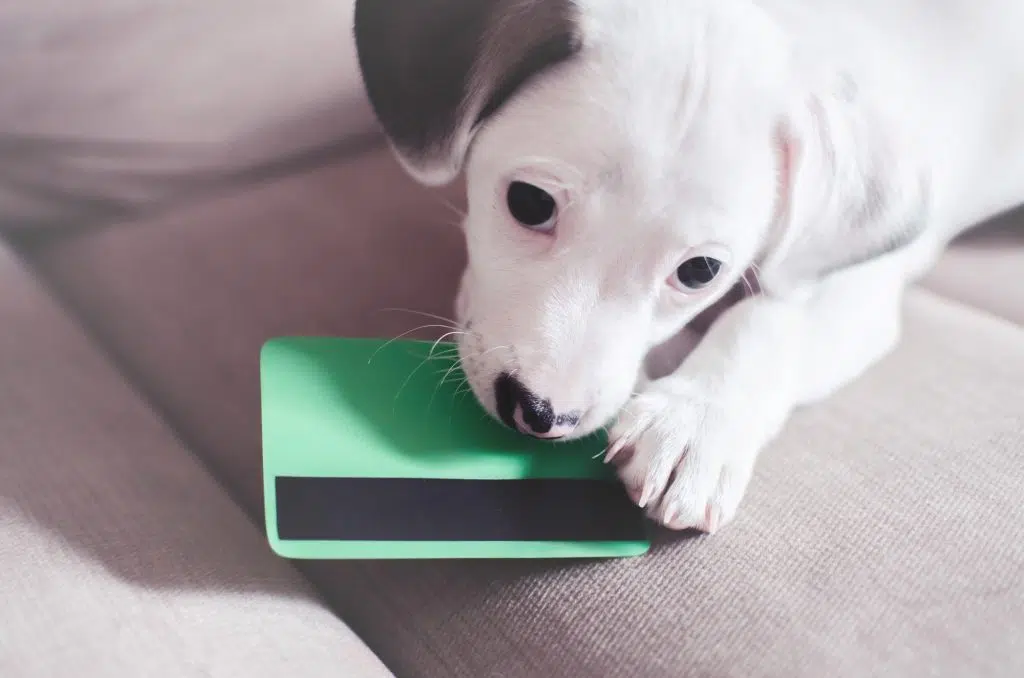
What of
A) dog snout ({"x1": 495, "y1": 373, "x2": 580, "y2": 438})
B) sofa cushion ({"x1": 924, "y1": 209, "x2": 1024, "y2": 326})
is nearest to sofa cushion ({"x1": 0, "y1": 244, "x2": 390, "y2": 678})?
dog snout ({"x1": 495, "y1": 373, "x2": 580, "y2": 438})

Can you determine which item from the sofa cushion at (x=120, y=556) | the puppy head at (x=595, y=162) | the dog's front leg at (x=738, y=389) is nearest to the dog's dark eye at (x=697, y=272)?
the puppy head at (x=595, y=162)

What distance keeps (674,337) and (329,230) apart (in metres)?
0.56

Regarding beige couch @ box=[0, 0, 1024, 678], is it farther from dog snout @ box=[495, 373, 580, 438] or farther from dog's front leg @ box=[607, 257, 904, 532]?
dog snout @ box=[495, 373, 580, 438]

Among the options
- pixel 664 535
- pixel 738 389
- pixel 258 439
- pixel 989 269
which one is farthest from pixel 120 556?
pixel 989 269

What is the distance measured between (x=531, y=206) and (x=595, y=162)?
8cm

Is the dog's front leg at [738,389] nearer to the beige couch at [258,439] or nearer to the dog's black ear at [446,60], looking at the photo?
the beige couch at [258,439]

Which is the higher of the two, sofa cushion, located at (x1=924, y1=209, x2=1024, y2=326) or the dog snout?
the dog snout

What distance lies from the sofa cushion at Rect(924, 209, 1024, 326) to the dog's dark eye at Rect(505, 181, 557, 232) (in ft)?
2.80

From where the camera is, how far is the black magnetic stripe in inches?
31.0

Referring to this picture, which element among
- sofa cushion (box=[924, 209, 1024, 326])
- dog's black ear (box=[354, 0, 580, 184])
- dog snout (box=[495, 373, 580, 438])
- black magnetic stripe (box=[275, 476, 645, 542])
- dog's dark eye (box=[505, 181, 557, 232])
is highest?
dog's black ear (box=[354, 0, 580, 184])

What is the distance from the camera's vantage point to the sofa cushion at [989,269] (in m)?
1.39

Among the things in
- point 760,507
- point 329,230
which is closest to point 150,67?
point 329,230

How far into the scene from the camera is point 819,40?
3.19 ft

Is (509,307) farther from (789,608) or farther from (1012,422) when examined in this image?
(1012,422)
